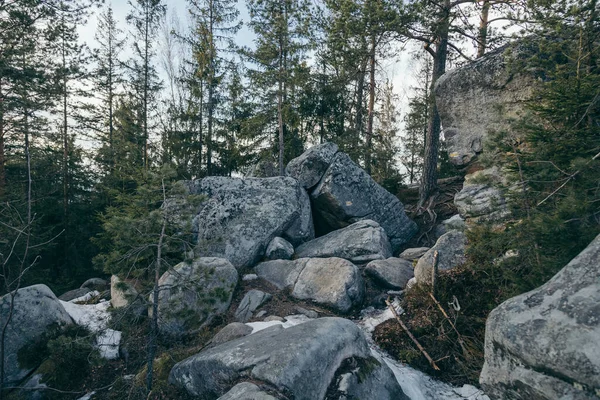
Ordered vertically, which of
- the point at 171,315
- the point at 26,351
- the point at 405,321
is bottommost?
the point at 26,351

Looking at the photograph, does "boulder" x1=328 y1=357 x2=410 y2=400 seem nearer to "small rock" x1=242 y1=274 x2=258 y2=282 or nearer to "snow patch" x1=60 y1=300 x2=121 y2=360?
"small rock" x1=242 y1=274 x2=258 y2=282

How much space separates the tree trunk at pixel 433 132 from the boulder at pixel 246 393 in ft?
32.8

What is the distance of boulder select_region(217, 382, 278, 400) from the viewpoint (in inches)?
139

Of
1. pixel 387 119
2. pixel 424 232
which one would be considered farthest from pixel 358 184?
pixel 387 119

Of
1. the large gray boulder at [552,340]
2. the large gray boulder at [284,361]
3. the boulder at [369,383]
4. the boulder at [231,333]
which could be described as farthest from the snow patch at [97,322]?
the large gray boulder at [552,340]

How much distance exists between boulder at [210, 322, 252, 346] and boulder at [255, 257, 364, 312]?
70.9 inches

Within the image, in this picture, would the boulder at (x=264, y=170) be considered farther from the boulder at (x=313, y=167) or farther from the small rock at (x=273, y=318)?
the small rock at (x=273, y=318)

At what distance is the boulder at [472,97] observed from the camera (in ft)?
29.7

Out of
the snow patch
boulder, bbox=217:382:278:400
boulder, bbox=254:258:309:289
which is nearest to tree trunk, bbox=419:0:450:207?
boulder, bbox=254:258:309:289

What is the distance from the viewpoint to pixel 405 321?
5.98 metres

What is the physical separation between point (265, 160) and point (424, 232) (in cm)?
820

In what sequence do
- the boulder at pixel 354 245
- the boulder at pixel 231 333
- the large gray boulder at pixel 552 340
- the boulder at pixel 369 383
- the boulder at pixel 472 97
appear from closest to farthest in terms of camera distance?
the large gray boulder at pixel 552 340 < the boulder at pixel 369 383 < the boulder at pixel 231 333 < the boulder at pixel 354 245 < the boulder at pixel 472 97

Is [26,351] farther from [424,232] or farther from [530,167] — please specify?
[424,232]

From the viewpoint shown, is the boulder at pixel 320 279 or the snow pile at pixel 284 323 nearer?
the snow pile at pixel 284 323
